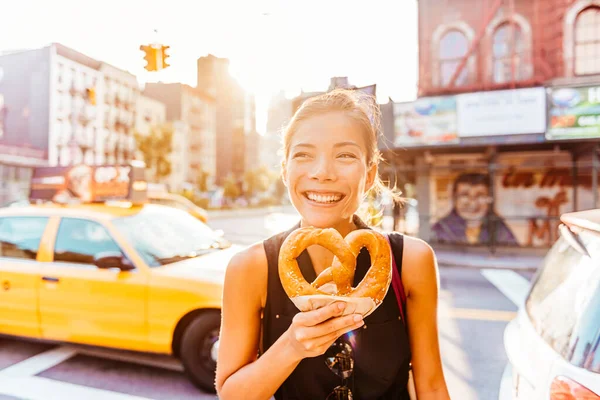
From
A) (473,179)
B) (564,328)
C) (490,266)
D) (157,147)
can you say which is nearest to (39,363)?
(564,328)

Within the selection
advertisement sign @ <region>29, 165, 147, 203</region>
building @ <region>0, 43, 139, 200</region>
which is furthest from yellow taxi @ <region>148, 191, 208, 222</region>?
building @ <region>0, 43, 139, 200</region>

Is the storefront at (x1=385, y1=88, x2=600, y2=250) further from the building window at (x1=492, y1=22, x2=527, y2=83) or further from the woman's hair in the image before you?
the building window at (x1=492, y1=22, x2=527, y2=83)

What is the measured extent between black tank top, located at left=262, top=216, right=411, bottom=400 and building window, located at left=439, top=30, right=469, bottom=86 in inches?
724

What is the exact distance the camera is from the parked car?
477 cm

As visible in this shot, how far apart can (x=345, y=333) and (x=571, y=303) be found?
3.91 feet

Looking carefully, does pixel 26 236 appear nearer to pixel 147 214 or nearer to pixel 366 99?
pixel 147 214

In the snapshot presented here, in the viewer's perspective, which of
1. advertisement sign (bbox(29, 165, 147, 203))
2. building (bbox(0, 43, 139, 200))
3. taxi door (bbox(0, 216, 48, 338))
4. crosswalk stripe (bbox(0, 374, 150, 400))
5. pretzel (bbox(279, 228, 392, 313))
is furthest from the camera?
building (bbox(0, 43, 139, 200))

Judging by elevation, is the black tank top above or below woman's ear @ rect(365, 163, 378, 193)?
below

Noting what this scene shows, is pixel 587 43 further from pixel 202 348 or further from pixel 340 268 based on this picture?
pixel 340 268

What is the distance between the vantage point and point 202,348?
4.74 meters

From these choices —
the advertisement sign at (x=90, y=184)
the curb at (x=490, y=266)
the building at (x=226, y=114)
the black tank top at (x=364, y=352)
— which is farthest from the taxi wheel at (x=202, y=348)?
the building at (x=226, y=114)

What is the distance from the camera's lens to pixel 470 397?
475 centimetres

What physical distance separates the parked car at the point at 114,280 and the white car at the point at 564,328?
298 centimetres

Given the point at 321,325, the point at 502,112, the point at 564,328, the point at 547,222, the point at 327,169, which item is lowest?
the point at 547,222
